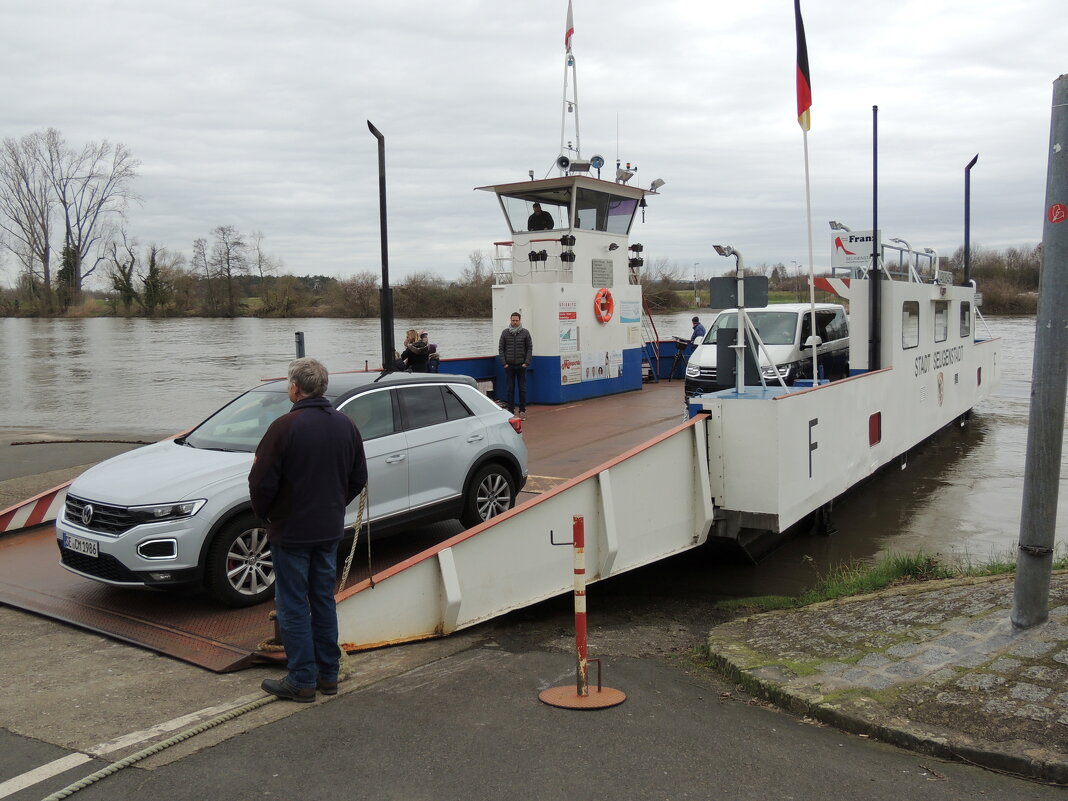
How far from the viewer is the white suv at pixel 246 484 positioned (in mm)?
5918

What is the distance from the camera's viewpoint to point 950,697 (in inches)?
178

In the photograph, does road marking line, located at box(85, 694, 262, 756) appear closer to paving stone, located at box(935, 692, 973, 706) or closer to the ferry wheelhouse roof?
paving stone, located at box(935, 692, 973, 706)

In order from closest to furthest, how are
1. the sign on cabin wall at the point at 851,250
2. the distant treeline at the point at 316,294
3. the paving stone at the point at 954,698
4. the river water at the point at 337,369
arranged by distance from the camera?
1. the paving stone at the point at 954,698
2. the river water at the point at 337,369
3. the sign on cabin wall at the point at 851,250
4. the distant treeline at the point at 316,294

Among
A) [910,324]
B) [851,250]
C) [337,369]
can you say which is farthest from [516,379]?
[337,369]

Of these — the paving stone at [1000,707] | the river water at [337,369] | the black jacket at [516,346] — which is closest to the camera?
the paving stone at [1000,707]

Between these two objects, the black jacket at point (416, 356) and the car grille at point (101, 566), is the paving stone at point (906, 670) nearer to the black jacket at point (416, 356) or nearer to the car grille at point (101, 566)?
the car grille at point (101, 566)

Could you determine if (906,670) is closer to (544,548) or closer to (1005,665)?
(1005,665)

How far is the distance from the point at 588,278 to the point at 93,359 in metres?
43.2

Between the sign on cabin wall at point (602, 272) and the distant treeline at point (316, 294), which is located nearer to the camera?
the sign on cabin wall at point (602, 272)

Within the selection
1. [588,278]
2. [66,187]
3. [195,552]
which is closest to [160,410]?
[588,278]

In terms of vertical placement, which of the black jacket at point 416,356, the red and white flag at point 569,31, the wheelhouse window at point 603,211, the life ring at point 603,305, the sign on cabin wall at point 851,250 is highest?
the red and white flag at point 569,31

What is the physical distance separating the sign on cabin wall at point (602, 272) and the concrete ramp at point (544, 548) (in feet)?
28.2

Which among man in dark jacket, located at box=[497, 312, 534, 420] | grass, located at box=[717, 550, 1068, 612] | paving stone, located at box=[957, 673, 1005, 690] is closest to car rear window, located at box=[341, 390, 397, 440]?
grass, located at box=[717, 550, 1068, 612]

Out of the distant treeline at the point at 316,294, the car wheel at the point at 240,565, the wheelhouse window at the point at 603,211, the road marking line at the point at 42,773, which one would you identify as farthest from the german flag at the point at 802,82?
the distant treeline at the point at 316,294
